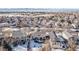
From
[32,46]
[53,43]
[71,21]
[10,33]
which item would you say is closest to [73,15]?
[71,21]
